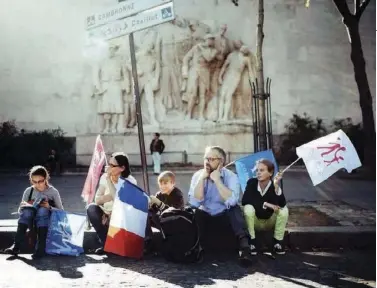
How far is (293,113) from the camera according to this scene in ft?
50.3

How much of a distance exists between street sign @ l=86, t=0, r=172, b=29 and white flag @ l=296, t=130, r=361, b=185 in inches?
86.9

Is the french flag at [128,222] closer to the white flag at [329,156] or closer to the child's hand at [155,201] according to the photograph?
the child's hand at [155,201]

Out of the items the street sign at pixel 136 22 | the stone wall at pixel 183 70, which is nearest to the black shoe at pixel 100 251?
the street sign at pixel 136 22

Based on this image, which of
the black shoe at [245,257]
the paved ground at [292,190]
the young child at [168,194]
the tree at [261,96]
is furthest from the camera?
the paved ground at [292,190]

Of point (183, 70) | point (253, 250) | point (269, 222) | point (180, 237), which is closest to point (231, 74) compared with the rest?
point (183, 70)

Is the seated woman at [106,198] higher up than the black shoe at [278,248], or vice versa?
the seated woman at [106,198]

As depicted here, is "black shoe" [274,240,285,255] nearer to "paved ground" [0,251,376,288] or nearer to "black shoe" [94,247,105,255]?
"paved ground" [0,251,376,288]

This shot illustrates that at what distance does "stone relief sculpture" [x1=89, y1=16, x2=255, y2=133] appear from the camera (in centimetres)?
1495

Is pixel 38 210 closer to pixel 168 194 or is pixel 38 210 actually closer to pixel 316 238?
pixel 168 194

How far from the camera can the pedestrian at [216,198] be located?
4.97 metres

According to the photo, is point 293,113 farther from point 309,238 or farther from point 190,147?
point 309,238

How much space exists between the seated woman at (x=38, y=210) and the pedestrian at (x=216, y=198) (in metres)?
1.46

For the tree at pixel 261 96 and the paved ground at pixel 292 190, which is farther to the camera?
the paved ground at pixel 292 190

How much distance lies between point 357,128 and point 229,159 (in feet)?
12.7
